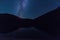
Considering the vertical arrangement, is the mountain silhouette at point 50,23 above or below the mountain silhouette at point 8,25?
below

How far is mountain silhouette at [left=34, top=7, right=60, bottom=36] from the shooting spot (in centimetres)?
128

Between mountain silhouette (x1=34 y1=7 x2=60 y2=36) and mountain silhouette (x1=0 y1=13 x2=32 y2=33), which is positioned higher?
mountain silhouette (x1=0 y1=13 x2=32 y2=33)

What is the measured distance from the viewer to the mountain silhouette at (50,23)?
1.28m

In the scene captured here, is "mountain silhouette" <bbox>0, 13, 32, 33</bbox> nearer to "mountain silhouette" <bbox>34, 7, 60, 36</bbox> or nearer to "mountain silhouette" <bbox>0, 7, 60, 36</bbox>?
Answer: "mountain silhouette" <bbox>0, 7, 60, 36</bbox>

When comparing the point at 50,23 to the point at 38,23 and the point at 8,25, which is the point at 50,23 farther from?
the point at 8,25

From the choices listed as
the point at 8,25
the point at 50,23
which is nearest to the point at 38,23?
the point at 50,23

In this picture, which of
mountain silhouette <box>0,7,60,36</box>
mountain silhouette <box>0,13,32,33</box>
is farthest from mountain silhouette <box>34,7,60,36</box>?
mountain silhouette <box>0,13,32,33</box>

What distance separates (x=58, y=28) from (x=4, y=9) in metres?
0.56

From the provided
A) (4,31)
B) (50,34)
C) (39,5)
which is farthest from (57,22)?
(4,31)

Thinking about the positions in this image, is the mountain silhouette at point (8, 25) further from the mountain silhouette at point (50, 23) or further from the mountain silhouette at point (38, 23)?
the mountain silhouette at point (50, 23)

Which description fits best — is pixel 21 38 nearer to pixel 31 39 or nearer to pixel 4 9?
pixel 31 39

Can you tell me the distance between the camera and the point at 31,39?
1215 mm

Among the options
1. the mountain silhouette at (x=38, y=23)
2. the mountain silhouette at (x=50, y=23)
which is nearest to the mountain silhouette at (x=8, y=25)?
the mountain silhouette at (x=38, y=23)

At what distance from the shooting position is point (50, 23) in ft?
4.54
